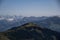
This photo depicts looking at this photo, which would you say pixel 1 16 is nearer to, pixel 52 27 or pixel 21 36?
pixel 21 36

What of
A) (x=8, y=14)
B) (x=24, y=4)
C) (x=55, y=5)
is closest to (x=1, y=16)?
(x=8, y=14)

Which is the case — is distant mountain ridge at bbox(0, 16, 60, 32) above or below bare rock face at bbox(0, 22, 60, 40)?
above

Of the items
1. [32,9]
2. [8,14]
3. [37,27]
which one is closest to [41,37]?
[37,27]

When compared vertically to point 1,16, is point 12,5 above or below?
above

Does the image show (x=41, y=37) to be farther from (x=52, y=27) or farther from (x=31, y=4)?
(x=31, y=4)

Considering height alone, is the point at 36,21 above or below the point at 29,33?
above

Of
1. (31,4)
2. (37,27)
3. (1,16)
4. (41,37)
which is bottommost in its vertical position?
(41,37)

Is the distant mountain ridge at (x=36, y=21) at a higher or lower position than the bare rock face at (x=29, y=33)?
higher
